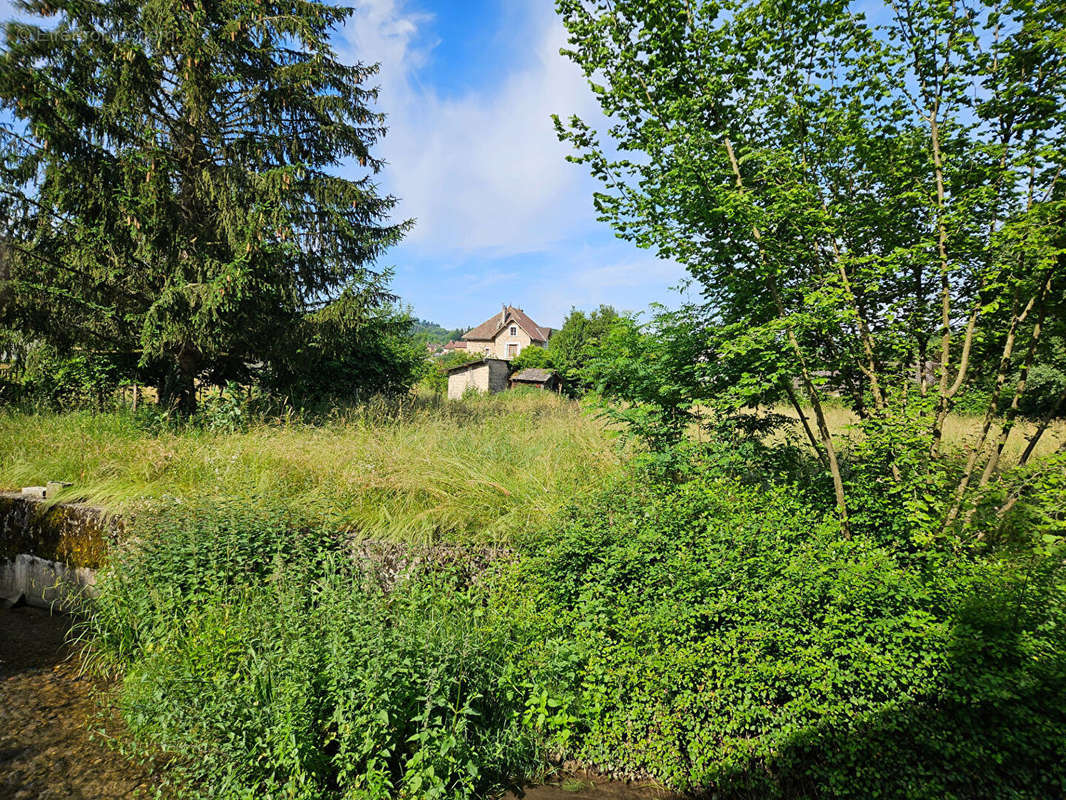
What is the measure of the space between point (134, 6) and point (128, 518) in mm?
8704

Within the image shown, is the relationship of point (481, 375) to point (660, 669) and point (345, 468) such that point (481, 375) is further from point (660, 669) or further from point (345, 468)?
point (660, 669)

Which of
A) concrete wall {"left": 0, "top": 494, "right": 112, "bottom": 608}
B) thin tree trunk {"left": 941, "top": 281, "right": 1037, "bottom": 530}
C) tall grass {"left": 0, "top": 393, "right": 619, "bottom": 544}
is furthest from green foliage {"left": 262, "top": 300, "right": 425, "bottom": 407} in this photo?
thin tree trunk {"left": 941, "top": 281, "right": 1037, "bottom": 530}

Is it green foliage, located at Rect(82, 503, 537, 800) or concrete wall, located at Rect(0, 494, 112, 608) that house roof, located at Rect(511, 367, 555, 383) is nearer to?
concrete wall, located at Rect(0, 494, 112, 608)

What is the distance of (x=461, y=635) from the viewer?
10.3ft

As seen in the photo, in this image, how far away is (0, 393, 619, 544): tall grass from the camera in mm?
4492

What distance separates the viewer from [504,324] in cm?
5169

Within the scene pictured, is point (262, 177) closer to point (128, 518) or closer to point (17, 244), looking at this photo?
point (17, 244)

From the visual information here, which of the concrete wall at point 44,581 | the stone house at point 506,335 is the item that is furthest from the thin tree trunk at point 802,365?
the stone house at point 506,335

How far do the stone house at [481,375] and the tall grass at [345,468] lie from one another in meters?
24.5

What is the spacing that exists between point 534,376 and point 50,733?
24821mm

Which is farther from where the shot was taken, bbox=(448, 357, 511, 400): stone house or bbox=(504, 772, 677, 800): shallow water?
bbox=(448, 357, 511, 400): stone house

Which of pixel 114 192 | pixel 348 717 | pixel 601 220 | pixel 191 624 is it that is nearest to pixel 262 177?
pixel 114 192

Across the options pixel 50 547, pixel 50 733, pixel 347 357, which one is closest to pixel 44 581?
pixel 50 547

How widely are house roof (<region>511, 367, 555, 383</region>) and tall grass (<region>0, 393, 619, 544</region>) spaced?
19.6 meters
